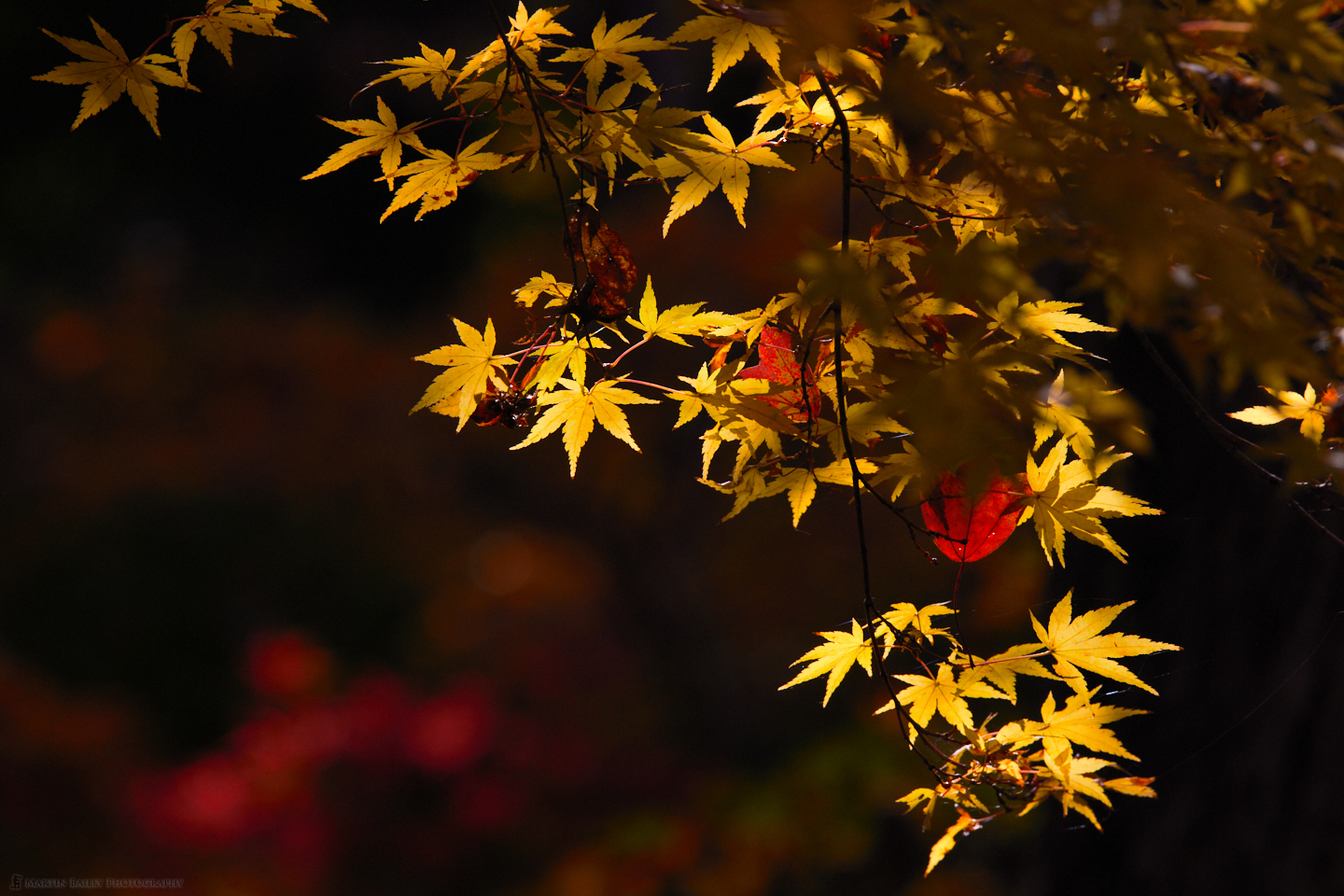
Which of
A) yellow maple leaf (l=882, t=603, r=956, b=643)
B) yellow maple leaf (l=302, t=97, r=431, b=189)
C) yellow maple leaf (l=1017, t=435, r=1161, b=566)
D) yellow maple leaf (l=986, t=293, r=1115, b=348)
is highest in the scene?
yellow maple leaf (l=302, t=97, r=431, b=189)

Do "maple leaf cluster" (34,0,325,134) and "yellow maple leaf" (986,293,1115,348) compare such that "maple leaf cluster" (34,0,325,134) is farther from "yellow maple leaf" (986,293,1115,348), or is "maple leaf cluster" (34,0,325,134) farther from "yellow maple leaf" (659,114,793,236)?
"yellow maple leaf" (986,293,1115,348)

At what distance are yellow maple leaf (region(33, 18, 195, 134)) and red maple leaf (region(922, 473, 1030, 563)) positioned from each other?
2.13 feet

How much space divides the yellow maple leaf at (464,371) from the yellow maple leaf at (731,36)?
244 mm

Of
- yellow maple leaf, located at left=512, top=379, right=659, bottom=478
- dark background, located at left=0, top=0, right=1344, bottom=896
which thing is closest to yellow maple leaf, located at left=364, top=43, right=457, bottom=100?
yellow maple leaf, located at left=512, top=379, right=659, bottom=478

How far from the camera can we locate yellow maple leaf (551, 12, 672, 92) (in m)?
0.65

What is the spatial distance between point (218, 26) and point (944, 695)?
0.75 m

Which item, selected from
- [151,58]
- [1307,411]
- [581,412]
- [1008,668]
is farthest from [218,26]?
[1307,411]

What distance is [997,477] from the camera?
2.14 ft

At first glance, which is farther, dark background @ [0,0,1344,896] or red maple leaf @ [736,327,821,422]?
dark background @ [0,0,1344,896]

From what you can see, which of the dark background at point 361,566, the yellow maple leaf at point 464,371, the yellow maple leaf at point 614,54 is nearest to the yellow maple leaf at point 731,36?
the yellow maple leaf at point 614,54

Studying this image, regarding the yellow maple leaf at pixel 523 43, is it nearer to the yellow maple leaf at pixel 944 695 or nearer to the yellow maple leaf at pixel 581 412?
the yellow maple leaf at pixel 581 412

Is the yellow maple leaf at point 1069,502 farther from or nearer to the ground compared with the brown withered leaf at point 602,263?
nearer to the ground

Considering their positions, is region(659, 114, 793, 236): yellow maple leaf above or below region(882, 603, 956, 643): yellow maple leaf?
above

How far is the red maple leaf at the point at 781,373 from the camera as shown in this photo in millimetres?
644
